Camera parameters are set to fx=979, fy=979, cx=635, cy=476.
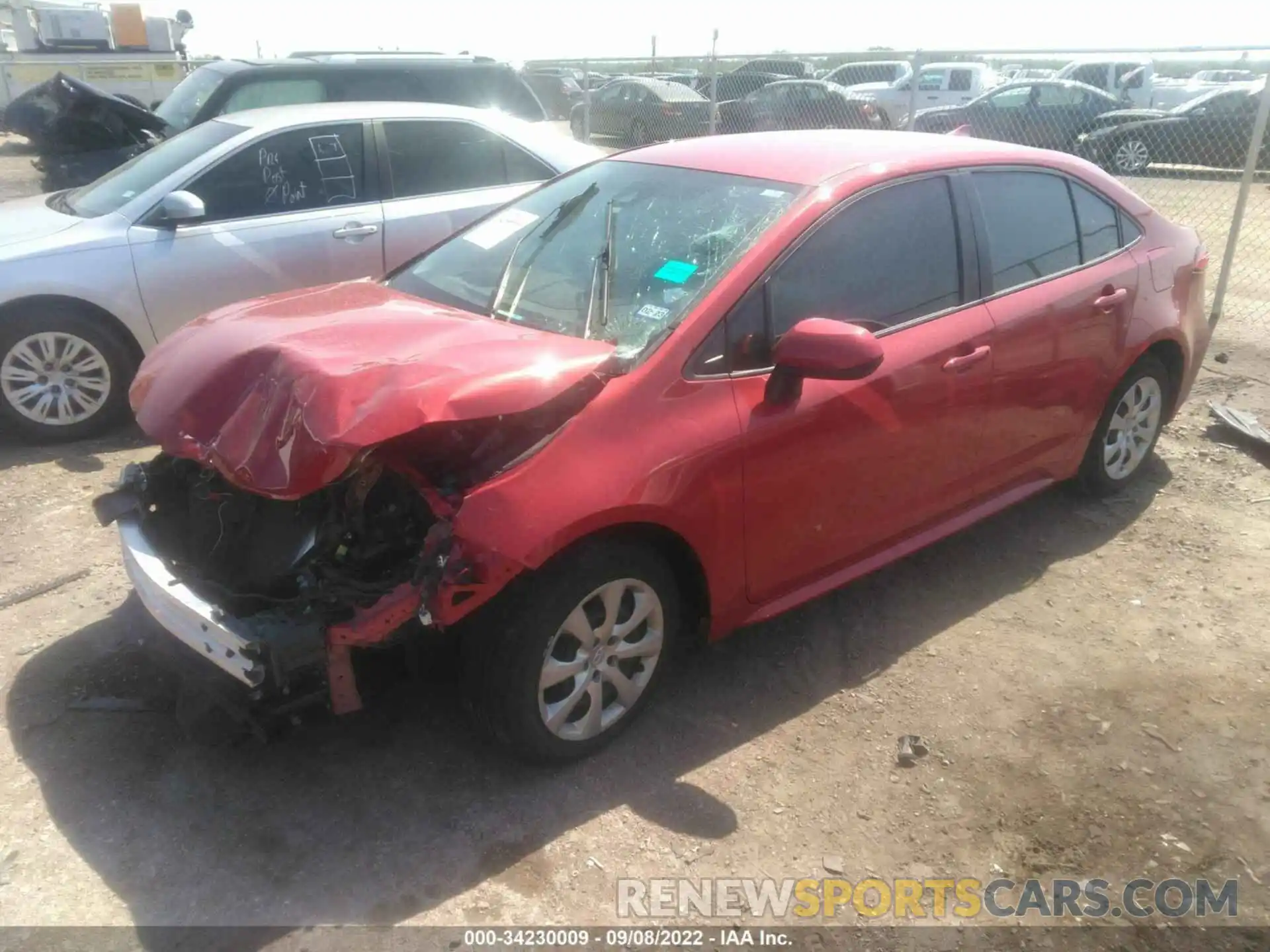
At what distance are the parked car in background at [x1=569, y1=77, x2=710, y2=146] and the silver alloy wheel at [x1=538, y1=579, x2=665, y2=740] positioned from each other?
40.1ft

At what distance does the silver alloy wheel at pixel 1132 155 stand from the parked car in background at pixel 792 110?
297 centimetres

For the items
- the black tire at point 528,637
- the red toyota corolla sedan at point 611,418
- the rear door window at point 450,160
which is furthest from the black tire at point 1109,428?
the rear door window at point 450,160

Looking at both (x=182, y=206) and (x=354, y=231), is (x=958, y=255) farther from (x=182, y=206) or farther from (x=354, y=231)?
(x=182, y=206)

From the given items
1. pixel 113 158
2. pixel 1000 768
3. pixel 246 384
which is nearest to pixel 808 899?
pixel 1000 768

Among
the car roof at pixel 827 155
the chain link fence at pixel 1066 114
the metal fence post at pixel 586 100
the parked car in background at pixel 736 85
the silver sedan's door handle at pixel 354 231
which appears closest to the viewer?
the car roof at pixel 827 155

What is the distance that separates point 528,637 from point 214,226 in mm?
3939

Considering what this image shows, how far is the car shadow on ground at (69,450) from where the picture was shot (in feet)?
16.5

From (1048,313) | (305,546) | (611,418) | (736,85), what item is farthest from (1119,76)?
(305,546)

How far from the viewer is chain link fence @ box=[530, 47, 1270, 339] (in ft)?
28.5

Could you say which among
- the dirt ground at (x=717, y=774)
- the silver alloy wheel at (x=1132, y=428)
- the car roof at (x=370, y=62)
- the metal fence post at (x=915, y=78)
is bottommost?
the dirt ground at (x=717, y=774)

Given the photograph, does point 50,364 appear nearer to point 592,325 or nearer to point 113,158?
point 592,325

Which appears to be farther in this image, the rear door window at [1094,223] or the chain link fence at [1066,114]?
the chain link fence at [1066,114]

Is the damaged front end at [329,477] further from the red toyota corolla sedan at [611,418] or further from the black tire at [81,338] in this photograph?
the black tire at [81,338]

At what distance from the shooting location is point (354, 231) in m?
5.77
